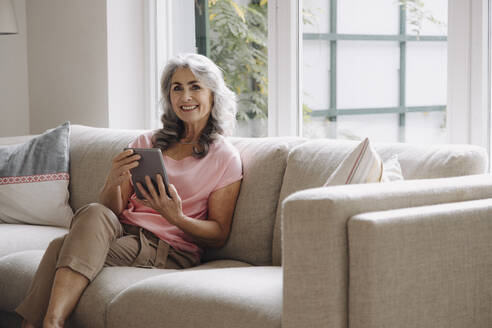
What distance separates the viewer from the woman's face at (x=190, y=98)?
8.71ft

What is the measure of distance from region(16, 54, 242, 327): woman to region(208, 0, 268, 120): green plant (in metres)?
0.67

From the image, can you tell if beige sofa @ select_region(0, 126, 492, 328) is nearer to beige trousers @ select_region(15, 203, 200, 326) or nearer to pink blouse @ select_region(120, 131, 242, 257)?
beige trousers @ select_region(15, 203, 200, 326)

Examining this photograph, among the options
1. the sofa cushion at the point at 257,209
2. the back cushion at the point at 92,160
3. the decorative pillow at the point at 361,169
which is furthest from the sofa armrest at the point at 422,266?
the back cushion at the point at 92,160

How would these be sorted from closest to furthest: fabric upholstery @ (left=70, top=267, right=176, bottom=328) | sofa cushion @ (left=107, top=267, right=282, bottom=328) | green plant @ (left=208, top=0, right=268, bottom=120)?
sofa cushion @ (left=107, top=267, right=282, bottom=328) < fabric upholstery @ (left=70, top=267, right=176, bottom=328) < green plant @ (left=208, top=0, right=268, bottom=120)

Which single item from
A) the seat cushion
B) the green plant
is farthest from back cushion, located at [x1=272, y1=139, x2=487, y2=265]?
the green plant

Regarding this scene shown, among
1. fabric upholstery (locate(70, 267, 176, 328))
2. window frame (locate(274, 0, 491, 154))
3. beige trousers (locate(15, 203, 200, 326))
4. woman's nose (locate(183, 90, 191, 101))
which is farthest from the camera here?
woman's nose (locate(183, 90, 191, 101))

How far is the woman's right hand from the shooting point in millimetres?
2385

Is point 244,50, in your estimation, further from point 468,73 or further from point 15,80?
point 15,80

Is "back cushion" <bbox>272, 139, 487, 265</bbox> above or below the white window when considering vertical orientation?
below

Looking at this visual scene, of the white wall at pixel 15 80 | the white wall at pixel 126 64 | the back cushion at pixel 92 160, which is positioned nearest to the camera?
the back cushion at pixel 92 160

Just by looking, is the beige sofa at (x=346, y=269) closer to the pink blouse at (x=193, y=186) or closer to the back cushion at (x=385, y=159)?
the back cushion at (x=385, y=159)

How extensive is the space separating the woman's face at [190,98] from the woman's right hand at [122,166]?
0.35 meters

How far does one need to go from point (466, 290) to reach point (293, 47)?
1682mm

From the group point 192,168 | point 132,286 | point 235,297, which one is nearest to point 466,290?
point 235,297
